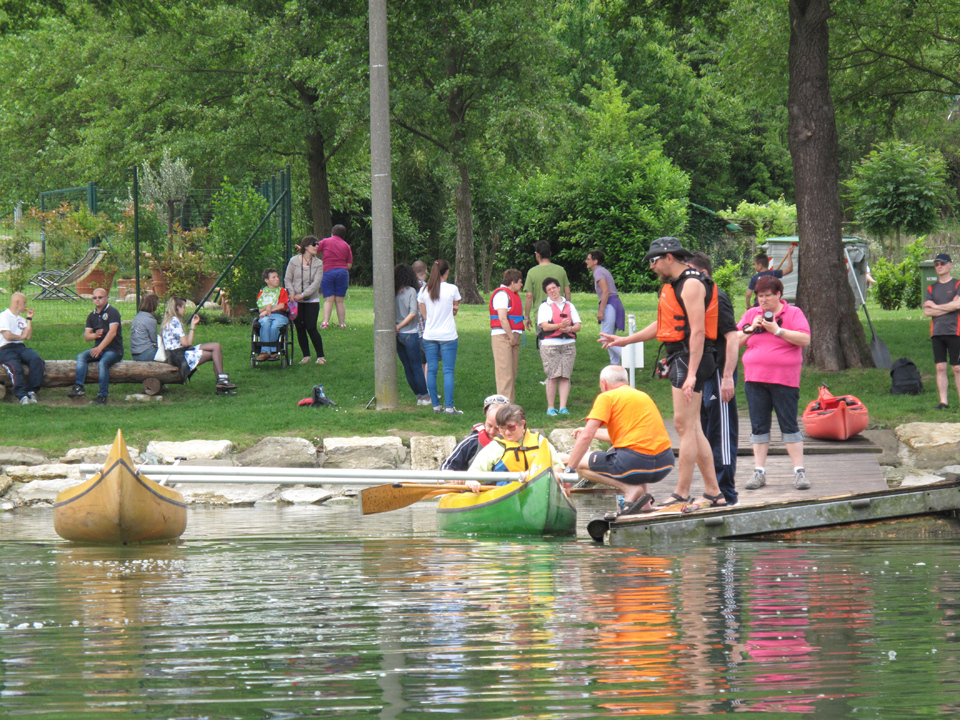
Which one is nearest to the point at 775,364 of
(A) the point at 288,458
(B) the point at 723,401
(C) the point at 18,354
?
(B) the point at 723,401

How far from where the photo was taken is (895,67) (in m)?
21.7

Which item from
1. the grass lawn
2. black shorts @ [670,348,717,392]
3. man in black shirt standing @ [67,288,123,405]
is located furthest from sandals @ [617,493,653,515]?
man in black shirt standing @ [67,288,123,405]

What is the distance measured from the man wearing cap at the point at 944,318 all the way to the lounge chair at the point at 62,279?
52.4 ft

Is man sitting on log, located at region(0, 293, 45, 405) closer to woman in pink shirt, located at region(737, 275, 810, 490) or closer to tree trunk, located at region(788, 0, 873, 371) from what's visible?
woman in pink shirt, located at region(737, 275, 810, 490)

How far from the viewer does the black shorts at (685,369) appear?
886cm

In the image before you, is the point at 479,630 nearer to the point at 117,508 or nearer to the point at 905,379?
the point at 117,508

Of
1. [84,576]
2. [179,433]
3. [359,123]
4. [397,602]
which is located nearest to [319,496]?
[179,433]

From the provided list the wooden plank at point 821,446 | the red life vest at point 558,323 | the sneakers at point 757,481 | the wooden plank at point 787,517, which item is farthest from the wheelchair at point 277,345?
the wooden plank at point 787,517

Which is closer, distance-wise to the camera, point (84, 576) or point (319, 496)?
point (84, 576)

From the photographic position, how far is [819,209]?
16266mm

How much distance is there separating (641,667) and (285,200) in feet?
49.8

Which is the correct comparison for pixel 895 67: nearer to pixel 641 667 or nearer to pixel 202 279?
pixel 202 279

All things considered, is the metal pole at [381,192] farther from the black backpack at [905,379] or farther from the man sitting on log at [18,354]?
the black backpack at [905,379]

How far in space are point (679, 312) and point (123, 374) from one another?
9.39 metres
